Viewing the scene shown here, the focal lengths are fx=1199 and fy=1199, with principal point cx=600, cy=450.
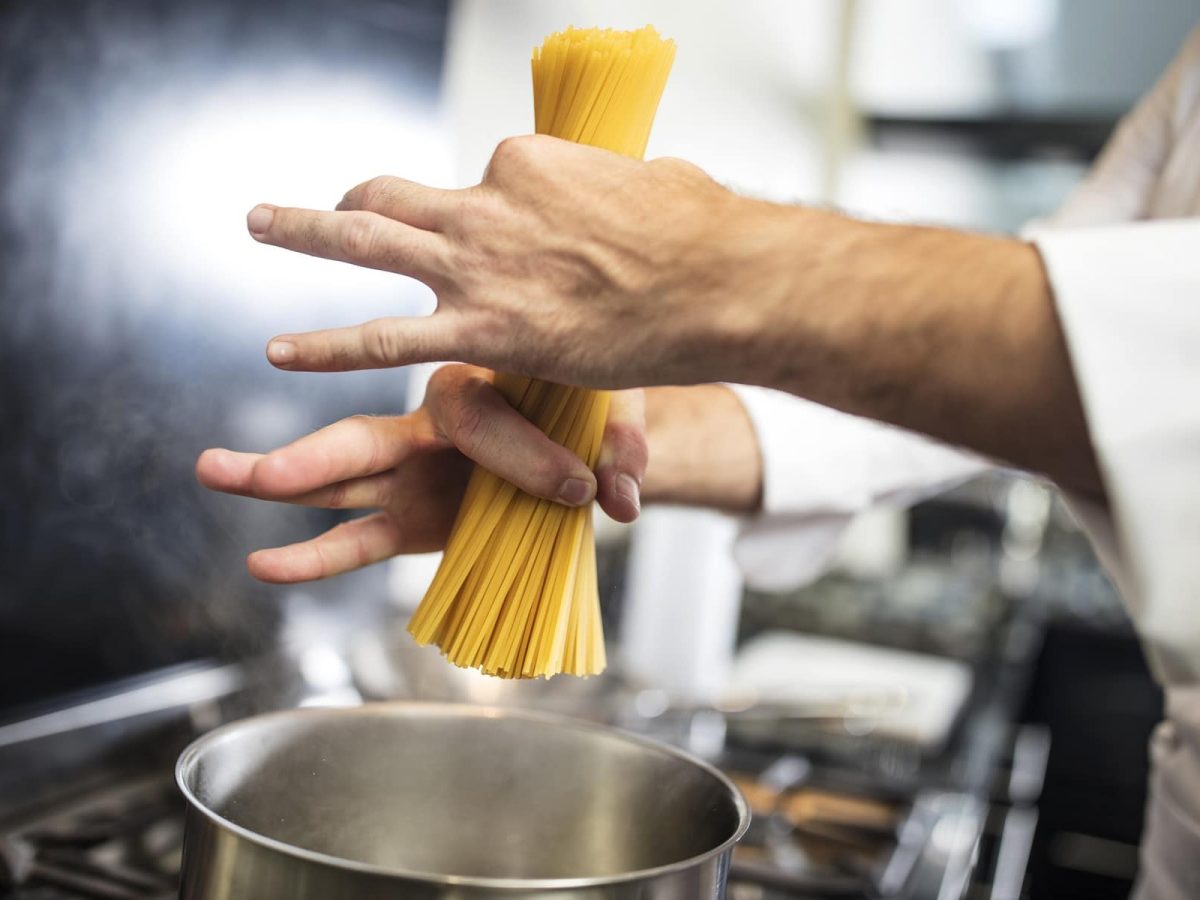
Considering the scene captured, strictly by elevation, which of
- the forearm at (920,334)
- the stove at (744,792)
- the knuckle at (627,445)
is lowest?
the stove at (744,792)

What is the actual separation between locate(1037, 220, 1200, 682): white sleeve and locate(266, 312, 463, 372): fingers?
11.8 inches

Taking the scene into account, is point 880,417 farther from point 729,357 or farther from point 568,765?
point 568,765

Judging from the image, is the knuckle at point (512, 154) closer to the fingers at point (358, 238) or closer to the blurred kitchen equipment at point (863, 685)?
the fingers at point (358, 238)

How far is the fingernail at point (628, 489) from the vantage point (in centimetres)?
69

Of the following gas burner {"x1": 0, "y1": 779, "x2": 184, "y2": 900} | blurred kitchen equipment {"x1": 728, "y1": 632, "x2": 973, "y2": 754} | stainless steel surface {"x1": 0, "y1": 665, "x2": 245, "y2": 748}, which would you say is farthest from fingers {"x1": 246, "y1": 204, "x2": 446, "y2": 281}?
blurred kitchen equipment {"x1": 728, "y1": 632, "x2": 973, "y2": 754}

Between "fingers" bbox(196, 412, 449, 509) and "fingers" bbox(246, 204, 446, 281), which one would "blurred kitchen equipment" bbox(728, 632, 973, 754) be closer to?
"fingers" bbox(196, 412, 449, 509)

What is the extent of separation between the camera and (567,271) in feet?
1.90

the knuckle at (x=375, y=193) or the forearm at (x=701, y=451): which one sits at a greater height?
the knuckle at (x=375, y=193)

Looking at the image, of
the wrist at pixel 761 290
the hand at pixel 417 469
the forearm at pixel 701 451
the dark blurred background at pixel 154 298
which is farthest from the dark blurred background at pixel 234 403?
the wrist at pixel 761 290

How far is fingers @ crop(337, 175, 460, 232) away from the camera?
59 centimetres

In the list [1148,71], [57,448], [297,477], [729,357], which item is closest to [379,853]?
[297,477]

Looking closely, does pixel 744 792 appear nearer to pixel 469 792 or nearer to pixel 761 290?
pixel 469 792

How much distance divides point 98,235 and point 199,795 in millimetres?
766

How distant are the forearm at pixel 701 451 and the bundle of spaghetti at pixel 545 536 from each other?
10.1 inches
